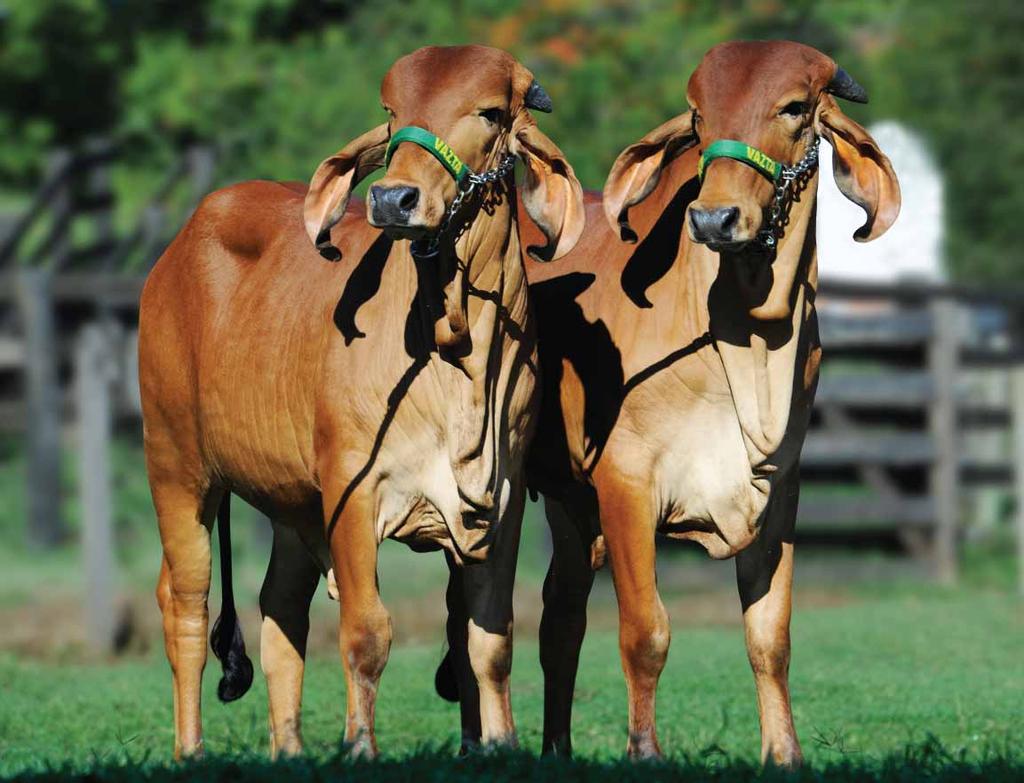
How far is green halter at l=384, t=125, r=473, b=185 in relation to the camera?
19.4 feet

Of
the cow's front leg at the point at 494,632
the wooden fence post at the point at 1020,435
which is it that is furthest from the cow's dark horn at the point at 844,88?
the wooden fence post at the point at 1020,435

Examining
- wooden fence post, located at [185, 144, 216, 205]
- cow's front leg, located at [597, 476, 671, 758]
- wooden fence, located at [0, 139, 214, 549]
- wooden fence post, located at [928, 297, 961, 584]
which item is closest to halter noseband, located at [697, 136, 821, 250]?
cow's front leg, located at [597, 476, 671, 758]

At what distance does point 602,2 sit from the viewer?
18625 millimetres

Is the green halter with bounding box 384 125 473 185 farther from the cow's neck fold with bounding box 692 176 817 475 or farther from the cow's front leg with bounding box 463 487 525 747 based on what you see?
Answer: the cow's front leg with bounding box 463 487 525 747

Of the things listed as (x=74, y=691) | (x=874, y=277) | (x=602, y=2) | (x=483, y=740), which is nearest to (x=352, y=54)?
(x=602, y=2)

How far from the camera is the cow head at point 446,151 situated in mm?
5812

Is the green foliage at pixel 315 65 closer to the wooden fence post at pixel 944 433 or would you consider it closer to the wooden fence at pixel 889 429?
the wooden fence at pixel 889 429

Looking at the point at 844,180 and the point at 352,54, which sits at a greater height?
the point at 352,54

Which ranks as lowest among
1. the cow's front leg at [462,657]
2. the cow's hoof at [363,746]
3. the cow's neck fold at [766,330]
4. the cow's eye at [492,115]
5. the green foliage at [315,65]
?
the cow's hoof at [363,746]

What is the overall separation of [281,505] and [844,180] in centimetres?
237

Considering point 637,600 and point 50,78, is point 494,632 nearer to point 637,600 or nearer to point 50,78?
point 637,600

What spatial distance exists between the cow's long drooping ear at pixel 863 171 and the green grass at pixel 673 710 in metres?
1.81

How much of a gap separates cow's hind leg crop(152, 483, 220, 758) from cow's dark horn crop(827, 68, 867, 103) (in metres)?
2.99

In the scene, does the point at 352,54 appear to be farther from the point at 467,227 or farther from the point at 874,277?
the point at 467,227
